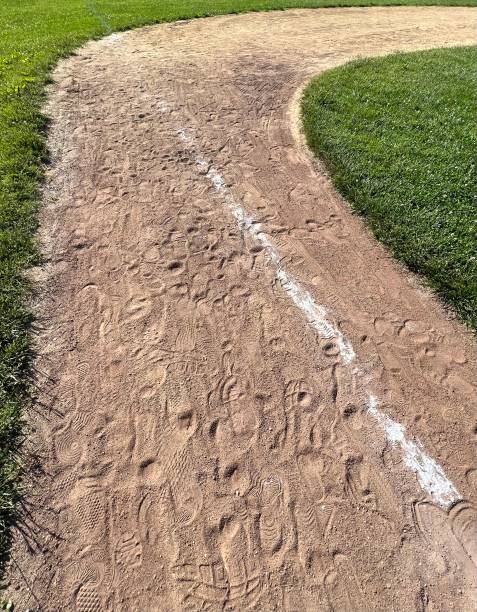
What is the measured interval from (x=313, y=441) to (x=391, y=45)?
41.5 feet

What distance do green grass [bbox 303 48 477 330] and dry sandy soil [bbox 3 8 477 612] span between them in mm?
369

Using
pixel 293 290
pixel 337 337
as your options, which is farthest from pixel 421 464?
pixel 293 290

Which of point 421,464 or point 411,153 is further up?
point 411,153

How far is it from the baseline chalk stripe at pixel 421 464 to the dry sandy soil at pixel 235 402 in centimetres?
1

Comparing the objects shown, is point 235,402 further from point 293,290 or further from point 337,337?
point 293,290

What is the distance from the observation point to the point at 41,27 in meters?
12.6

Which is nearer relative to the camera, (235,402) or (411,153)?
(235,402)

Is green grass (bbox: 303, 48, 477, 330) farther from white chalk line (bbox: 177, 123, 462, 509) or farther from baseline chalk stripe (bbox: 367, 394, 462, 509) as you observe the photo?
baseline chalk stripe (bbox: 367, 394, 462, 509)

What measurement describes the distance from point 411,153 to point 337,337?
4236mm

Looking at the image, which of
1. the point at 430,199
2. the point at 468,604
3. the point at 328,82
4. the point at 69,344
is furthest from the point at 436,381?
the point at 328,82

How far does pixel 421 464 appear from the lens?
395 cm

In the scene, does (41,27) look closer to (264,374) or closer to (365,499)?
(264,374)

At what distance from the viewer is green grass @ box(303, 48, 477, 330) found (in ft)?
19.1

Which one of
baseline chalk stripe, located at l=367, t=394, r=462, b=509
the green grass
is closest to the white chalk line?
baseline chalk stripe, located at l=367, t=394, r=462, b=509
